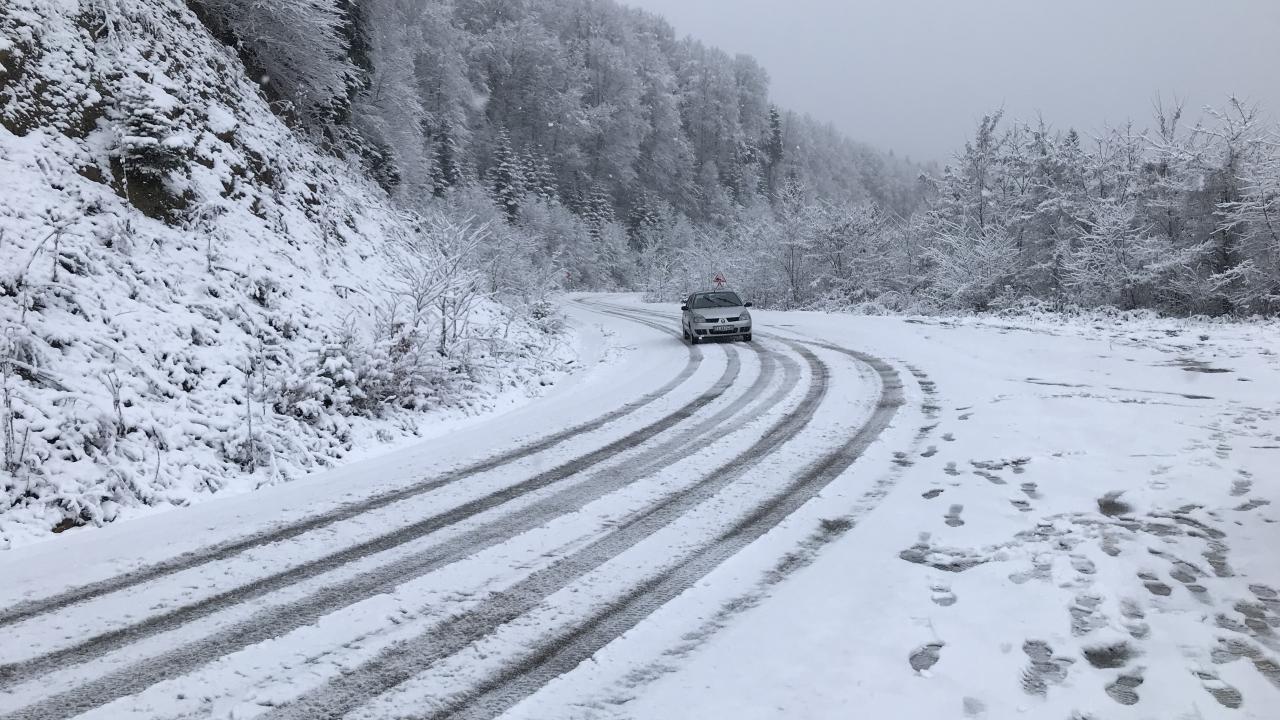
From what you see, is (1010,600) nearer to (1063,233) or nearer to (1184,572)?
(1184,572)

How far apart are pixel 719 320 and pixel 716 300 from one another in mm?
1125

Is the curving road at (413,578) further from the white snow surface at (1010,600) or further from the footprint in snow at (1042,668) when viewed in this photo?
the footprint in snow at (1042,668)

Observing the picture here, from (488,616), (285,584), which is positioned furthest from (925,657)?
(285,584)

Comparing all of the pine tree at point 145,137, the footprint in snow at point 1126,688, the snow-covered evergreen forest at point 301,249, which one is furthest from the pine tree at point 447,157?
the footprint in snow at point 1126,688

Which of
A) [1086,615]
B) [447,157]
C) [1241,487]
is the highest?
[447,157]

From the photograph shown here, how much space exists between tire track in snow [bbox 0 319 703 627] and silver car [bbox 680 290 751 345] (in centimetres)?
954

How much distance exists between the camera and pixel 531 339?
15.3 metres

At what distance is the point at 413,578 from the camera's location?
3.82 m

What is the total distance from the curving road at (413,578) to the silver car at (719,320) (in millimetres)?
9342

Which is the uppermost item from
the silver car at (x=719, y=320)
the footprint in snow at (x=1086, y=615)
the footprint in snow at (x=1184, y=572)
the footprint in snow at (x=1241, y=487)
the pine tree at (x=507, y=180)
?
the pine tree at (x=507, y=180)

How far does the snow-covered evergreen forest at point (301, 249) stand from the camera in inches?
238

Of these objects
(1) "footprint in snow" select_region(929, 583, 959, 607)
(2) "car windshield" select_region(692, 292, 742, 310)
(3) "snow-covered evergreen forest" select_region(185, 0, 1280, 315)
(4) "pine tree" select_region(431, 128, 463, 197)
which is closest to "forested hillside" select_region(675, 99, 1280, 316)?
(3) "snow-covered evergreen forest" select_region(185, 0, 1280, 315)

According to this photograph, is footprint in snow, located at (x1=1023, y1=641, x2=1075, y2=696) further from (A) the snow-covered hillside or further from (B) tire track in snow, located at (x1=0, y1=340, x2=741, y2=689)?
(A) the snow-covered hillside

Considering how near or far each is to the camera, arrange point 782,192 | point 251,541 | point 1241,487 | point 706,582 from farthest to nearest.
Answer: point 782,192 → point 1241,487 → point 251,541 → point 706,582
